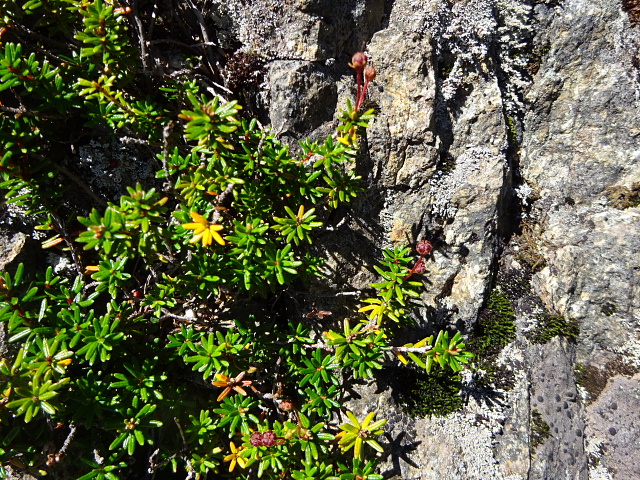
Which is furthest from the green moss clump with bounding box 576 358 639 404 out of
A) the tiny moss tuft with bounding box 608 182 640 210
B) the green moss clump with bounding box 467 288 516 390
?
the tiny moss tuft with bounding box 608 182 640 210

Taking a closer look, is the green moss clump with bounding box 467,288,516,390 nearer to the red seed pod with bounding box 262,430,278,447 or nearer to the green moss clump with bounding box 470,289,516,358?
the green moss clump with bounding box 470,289,516,358

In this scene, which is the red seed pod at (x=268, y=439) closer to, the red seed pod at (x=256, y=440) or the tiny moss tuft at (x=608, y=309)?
the red seed pod at (x=256, y=440)

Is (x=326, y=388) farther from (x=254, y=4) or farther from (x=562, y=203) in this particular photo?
(x=254, y=4)

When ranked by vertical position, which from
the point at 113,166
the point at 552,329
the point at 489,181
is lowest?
the point at 552,329

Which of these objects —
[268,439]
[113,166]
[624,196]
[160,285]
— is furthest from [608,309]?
[113,166]

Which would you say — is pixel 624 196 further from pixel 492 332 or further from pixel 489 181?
pixel 492 332

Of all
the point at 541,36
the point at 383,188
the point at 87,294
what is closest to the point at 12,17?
the point at 87,294
